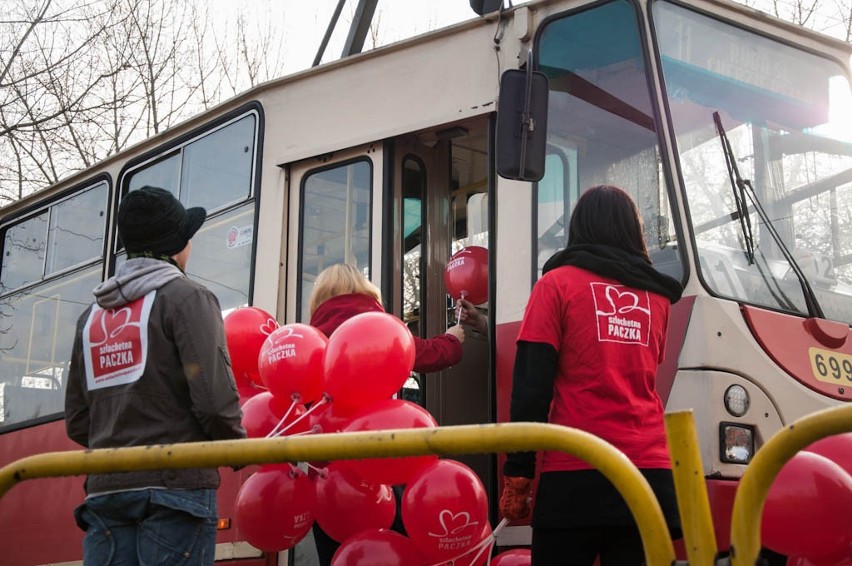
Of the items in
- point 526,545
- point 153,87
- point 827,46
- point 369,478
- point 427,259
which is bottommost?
point 526,545

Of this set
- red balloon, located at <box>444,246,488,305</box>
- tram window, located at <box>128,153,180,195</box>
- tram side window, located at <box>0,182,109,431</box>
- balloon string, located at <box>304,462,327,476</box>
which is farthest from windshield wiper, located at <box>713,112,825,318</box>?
tram side window, located at <box>0,182,109,431</box>

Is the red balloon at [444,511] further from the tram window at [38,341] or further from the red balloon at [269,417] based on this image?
the tram window at [38,341]

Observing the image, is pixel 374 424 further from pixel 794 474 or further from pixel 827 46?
pixel 827 46

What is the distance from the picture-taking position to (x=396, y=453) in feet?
6.14

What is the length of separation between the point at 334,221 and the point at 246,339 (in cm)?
91

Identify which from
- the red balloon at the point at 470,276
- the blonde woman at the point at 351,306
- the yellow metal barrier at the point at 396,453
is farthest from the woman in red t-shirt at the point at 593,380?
the red balloon at the point at 470,276

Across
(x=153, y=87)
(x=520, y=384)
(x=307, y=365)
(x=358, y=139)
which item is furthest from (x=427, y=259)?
(x=153, y=87)

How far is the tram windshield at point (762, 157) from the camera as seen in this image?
3.75 m

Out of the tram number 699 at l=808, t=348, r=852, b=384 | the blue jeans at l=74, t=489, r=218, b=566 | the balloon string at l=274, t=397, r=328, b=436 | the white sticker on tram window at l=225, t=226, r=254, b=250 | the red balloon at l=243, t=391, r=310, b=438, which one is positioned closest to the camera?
the blue jeans at l=74, t=489, r=218, b=566

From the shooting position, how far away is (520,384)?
9.50 feet

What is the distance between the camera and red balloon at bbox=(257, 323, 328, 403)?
3.41m

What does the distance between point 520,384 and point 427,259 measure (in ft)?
6.75

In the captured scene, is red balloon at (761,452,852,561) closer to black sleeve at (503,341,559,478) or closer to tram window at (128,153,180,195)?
black sleeve at (503,341,559,478)

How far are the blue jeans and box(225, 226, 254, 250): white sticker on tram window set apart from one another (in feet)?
7.85
